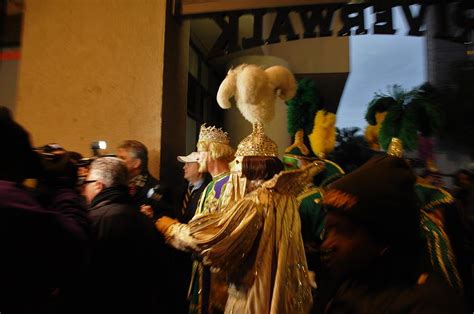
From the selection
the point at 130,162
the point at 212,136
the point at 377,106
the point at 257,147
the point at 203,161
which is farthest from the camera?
the point at 212,136

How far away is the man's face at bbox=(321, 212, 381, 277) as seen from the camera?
135cm

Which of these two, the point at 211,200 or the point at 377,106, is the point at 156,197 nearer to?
the point at 211,200

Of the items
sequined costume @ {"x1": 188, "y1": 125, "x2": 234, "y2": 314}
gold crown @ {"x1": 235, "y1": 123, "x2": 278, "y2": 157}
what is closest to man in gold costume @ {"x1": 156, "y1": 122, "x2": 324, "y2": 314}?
gold crown @ {"x1": 235, "y1": 123, "x2": 278, "y2": 157}

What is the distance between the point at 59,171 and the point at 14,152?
1.72ft

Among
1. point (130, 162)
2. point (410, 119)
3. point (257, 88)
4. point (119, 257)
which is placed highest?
point (257, 88)

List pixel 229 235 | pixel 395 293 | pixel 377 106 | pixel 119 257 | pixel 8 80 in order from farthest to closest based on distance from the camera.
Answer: pixel 8 80
pixel 377 106
pixel 119 257
pixel 229 235
pixel 395 293

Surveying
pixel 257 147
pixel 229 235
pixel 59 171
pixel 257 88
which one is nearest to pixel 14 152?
pixel 59 171

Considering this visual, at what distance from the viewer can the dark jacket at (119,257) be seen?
92.4 inches

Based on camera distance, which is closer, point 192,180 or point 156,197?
point 156,197

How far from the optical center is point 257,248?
2.49 m

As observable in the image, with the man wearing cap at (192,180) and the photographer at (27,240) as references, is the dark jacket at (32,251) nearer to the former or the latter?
the photographer at (27,240)

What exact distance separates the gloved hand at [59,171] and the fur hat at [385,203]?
1.62 metres

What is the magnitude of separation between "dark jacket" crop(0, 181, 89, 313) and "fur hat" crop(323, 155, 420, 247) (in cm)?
132

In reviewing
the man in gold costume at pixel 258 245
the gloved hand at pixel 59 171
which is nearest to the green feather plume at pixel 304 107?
the man in gold costume at pixel 258 245
